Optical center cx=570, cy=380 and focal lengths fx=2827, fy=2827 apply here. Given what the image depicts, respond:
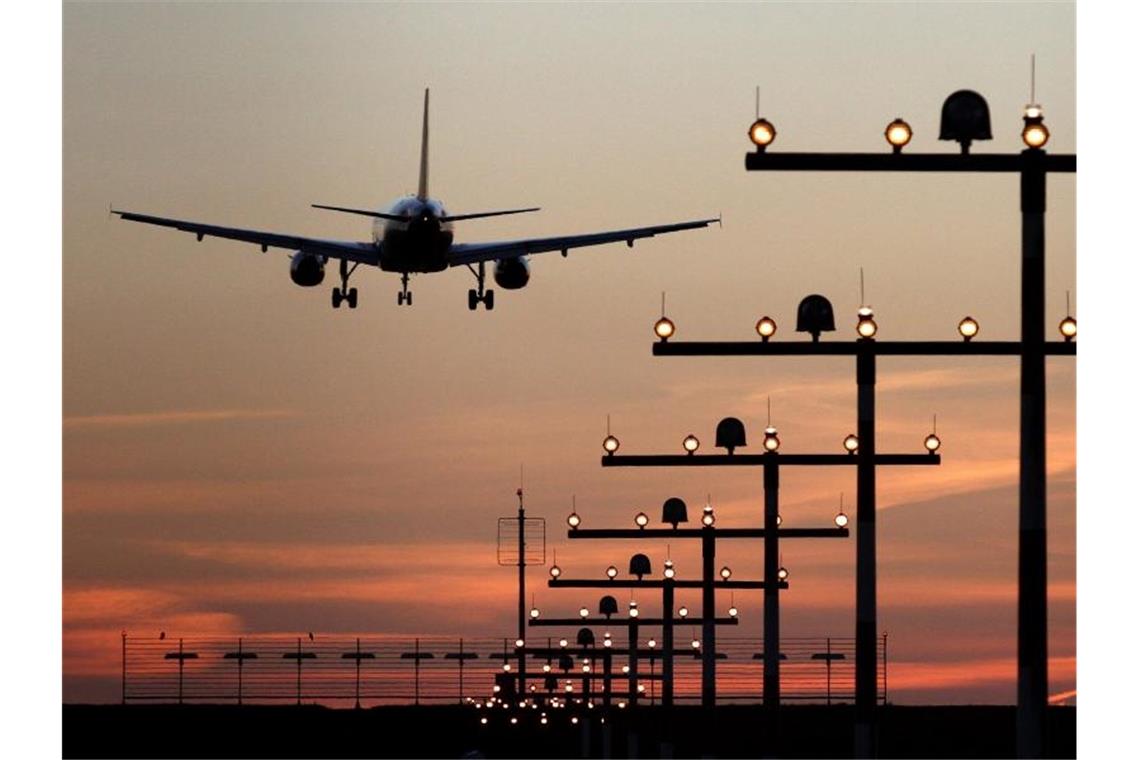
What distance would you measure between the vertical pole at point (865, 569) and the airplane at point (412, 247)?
5957 centimetres

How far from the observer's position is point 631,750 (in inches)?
4400

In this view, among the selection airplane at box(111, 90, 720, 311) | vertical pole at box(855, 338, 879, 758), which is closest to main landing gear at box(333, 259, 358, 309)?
airplane at box(111, 90, 720, 311)

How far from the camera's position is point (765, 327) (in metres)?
50.3

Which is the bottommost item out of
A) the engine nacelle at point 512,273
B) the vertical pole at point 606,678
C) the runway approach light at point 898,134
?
the vertical pole at point 606,678

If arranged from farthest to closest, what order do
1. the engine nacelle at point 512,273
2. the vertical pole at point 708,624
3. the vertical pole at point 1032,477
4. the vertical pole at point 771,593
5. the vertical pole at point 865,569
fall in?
the engine nacelle at point 512,273, the vertical pole at point 708,624, the vertical pole at point 771,593, the vertical pole at point 865,569, the vertical pole at point 1032,477

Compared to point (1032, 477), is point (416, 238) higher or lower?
higher

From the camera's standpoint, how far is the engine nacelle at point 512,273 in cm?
12275

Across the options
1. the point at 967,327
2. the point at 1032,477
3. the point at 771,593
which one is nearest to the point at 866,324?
the point at 967,327

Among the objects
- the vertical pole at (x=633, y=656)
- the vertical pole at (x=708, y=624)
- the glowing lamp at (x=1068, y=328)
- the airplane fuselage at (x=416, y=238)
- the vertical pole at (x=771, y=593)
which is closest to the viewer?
the glowing lamp at (x=1068, y=328)

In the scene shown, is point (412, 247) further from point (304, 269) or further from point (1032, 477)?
point (1032, 477)

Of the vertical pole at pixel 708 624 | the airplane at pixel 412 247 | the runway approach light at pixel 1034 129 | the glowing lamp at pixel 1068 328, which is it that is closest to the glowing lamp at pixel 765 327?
the glowing lamp at pixel 1068 328

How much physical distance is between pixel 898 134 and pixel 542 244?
88261 mm

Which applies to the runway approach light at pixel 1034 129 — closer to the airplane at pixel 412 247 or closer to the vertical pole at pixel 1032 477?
the vertical pole at pixel 1032 477
